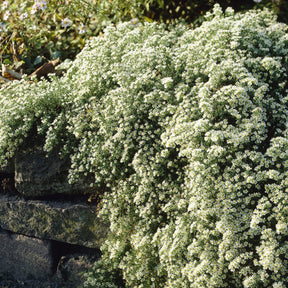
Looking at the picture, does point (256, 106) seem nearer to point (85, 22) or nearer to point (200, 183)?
point (200, 183)

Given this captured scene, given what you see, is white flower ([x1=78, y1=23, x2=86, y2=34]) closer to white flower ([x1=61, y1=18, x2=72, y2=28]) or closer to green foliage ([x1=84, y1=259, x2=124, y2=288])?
white flower ([x1=61, y1=18, x2=72, y2=28])

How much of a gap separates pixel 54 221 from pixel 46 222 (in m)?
0.10

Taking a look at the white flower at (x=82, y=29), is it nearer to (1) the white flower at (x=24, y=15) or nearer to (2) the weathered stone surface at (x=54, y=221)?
(1) the white flower at (x=24, y=15)

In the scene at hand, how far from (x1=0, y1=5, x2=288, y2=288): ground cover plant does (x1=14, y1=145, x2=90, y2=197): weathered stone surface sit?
13 cm

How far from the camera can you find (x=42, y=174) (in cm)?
353

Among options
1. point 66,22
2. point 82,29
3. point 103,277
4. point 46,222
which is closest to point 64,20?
point 66,22

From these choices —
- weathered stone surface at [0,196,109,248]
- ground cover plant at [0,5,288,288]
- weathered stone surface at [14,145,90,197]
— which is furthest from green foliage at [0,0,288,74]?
weathered stone surface at [0,196,109,248]

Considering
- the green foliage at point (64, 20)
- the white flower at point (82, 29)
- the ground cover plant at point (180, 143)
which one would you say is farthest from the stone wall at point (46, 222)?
the white flower at point (82, 29)

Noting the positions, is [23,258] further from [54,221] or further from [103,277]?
[103,277]

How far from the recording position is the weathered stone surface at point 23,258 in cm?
374

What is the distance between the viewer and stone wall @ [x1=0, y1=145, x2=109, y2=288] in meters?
3.46

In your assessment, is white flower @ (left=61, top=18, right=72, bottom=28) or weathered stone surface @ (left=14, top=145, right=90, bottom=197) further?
white flower @ (left=61, top=18, right=72, bottom=28)

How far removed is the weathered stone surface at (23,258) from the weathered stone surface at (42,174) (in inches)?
21.2

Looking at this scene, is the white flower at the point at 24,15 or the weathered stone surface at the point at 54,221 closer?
the weathered stone surface at the point at 54,221
